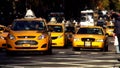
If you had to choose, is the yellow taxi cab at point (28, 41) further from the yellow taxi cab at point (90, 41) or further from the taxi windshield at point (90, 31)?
the taxi windshield at point (90, 31)

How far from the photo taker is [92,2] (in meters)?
98.4

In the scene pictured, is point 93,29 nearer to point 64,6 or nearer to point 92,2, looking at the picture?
point 64,6

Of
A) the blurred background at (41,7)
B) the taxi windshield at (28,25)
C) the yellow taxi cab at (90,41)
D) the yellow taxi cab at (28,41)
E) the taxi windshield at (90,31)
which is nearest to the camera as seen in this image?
the yellow taxi cab at (28,41)

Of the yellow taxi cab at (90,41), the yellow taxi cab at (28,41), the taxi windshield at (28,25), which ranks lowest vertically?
the yellow taxi cab at (90,41)

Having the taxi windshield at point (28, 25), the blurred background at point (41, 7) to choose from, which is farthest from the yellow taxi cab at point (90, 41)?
the blurred background at point (41, 7)

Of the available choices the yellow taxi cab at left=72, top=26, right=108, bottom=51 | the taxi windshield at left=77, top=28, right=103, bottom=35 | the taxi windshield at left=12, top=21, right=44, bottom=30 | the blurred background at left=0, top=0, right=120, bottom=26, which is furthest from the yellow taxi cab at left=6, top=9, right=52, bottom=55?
the blurred background at left=0, top=0, right=120, bottom=26

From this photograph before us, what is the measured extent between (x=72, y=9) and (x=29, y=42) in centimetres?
6344

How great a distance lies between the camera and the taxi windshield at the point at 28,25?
84.4 feet

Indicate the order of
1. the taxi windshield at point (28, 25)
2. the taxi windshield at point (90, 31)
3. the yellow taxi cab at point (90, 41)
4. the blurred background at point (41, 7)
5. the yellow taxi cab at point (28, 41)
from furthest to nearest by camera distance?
the blurred background at point (41, 7) < the taxi windshield at point (90, 31) < the yellow taxi cab at point (90, 41) < the taxi windshield at point (28, 25) < the yellow taxi cab at point (28, 41)

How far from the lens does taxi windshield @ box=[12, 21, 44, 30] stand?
1013 inches

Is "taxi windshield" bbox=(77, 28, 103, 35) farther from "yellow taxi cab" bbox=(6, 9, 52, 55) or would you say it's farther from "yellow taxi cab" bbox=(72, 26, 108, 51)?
"yellow taxi cab" bbox=(6, 9, 52, 55)

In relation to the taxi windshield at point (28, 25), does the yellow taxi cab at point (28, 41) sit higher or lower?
lower

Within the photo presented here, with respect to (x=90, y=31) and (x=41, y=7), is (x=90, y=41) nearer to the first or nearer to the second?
(x=90, y=31)

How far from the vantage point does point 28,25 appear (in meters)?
25.9
